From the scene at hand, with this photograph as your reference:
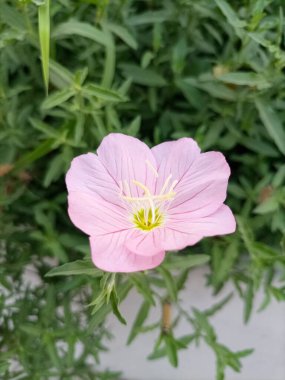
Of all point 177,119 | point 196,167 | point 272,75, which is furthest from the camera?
point 177,119

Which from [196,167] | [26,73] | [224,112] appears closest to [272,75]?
[224,112]

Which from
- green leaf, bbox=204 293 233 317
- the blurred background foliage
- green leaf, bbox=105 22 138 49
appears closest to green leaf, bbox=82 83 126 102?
the blurred background foliage

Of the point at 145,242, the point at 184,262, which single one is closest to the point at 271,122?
the point at 184,262

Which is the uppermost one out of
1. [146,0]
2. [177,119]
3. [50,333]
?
[146,0]

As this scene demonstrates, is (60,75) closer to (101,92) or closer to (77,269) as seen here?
(101,92)

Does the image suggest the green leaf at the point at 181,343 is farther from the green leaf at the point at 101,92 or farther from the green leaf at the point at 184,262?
the green leaf at the point at 101,92

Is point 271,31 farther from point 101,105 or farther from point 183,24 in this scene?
point 101,105
